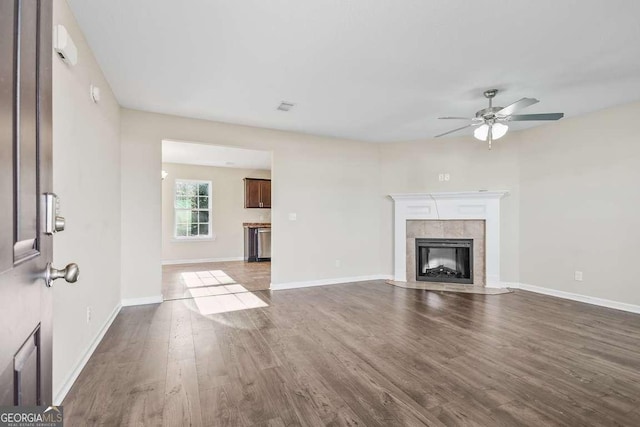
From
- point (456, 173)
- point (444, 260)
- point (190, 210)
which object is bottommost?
point (444, 260)

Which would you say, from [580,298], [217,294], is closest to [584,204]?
[580,298]

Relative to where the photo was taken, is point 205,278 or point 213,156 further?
point 213,156

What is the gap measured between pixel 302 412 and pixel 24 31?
6.60 feet

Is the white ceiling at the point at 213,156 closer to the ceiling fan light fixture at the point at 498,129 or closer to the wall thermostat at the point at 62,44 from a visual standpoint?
the wall thermostat at the point at 62,44

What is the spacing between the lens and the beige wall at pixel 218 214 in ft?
24.9

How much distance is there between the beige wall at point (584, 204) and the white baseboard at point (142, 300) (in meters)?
5.34

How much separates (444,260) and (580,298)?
1.87 metres

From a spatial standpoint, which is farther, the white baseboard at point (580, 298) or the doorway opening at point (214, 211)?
the doorway opening at point (214, 211)

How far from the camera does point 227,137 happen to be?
14.9 feet

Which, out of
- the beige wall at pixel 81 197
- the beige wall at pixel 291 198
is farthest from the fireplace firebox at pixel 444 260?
the beige wall at pixel 81 197

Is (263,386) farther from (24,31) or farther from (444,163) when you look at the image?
(444,163)

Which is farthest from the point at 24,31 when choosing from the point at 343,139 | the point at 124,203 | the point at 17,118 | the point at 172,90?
the point at 343,139

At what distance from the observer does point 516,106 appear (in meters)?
2.86

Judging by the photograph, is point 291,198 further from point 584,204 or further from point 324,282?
point 584,204
